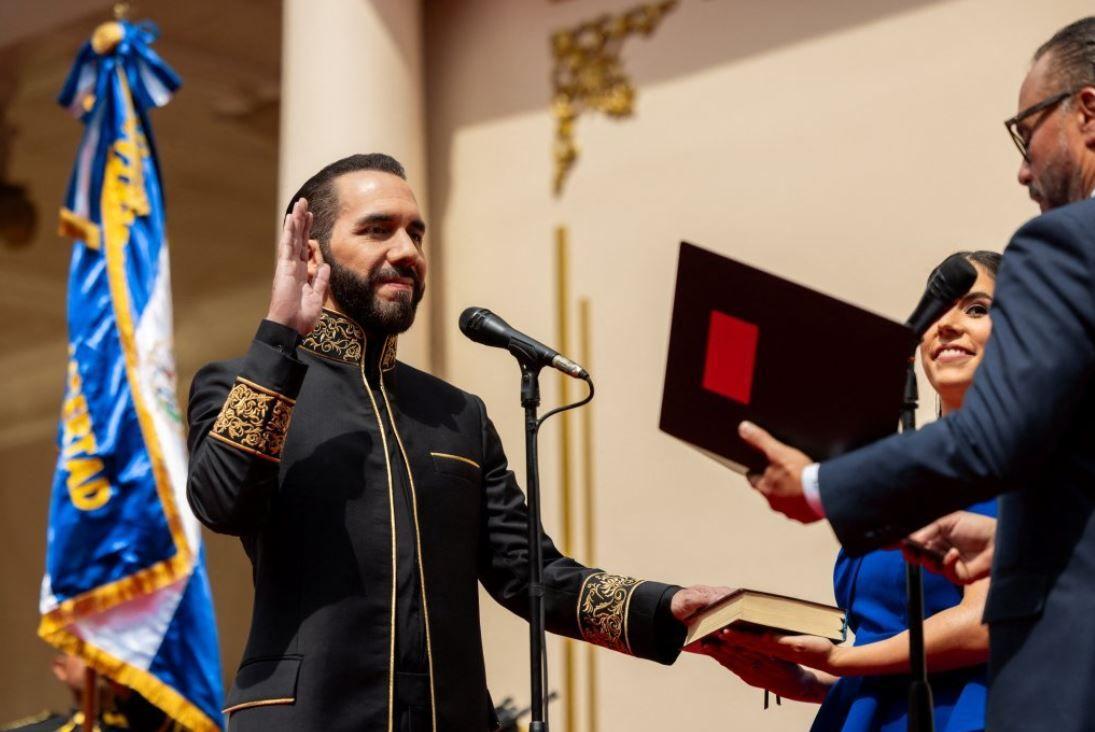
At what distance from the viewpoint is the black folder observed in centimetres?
202

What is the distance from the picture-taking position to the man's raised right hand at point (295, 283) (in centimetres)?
253

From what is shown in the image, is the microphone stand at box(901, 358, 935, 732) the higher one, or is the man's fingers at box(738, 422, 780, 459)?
the man's fingers at box(738, 422, 780, 459)

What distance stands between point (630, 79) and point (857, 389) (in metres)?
3.76

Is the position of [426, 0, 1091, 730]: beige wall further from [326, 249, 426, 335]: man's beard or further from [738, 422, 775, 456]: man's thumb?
[738, 422, 775, 456]: man's thumb

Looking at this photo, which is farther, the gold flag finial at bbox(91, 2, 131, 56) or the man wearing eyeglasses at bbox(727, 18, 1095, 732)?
the gold flag finial at bbox(91, 2, 131, 56)

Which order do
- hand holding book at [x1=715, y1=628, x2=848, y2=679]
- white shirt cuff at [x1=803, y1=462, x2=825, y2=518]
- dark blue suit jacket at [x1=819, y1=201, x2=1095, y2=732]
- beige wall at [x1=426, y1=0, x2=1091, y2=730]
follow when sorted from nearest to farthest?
dark blue suit jacket at [x1=819, y1=201, x2=1095, y2=732]
white shirt cuff at [x1=803, y1=462, x2=825, y2=518]
hand holding book at [x1=715, y1=628, x2=848, y2=679]
beige wall at [x1=426, y1=0, x2=1091, y2=730]

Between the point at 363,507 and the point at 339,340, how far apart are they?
1.25ft

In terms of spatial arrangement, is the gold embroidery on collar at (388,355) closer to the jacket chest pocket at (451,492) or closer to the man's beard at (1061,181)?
the jacket chest pocket at (451,492)

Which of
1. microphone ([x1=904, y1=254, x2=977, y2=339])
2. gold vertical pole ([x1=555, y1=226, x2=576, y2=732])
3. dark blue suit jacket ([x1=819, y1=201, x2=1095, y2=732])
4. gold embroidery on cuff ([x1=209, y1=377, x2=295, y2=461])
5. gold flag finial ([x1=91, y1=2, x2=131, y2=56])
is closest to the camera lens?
dark blue suit jacket ([x1=819, y1=201, x2=1095, y2=732])

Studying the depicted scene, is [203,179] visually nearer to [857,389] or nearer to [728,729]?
[728,729]

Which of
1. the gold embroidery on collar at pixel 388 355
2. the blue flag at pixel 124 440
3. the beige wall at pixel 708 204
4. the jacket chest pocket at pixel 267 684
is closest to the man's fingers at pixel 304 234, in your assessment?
the gold embroidery on collar at pixel 388 355

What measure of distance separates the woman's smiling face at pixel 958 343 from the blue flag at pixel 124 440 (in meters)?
2.66

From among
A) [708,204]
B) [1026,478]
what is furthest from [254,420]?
[708,204]

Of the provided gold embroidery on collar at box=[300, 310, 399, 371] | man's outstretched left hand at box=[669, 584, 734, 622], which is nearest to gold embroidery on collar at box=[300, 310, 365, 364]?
gold embroidery on collar at box=[300, 310, 399, 371]
